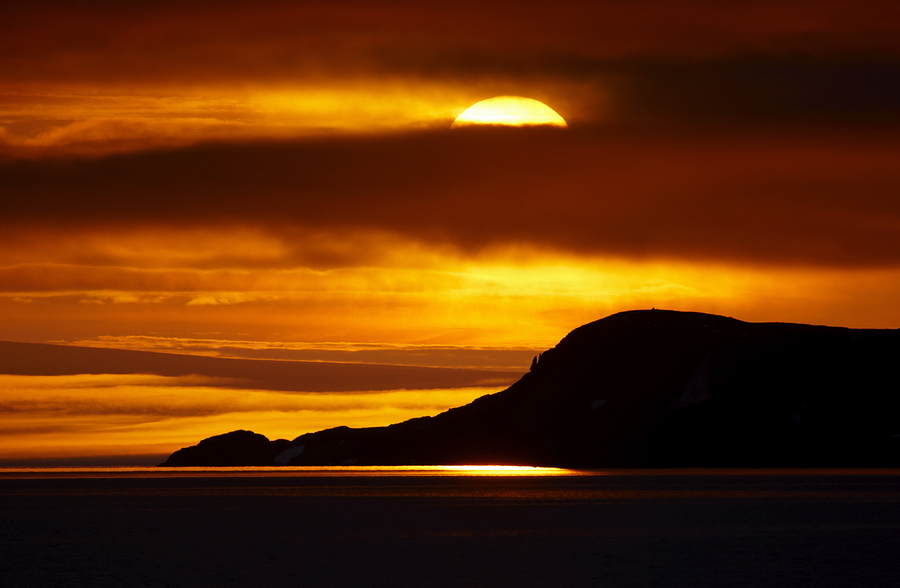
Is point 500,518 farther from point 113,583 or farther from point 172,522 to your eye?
point 113,583

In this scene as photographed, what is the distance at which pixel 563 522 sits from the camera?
126 meters

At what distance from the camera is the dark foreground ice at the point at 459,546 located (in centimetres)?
7250

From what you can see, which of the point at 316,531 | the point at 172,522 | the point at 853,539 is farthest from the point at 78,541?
→ the point at 853,539

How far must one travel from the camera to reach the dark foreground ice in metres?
72.5

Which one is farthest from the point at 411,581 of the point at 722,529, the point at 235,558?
the point at 722,529

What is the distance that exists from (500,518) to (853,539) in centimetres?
4326

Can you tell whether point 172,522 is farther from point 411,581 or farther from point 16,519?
point 411,581

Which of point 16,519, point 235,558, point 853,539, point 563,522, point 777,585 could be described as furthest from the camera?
point 16,519

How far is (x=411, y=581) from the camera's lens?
7006cm

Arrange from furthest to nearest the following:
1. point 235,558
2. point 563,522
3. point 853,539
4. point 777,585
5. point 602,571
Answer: point 563,522 → point 853,539 → point 235,558 → point 602,571 → point 777,585

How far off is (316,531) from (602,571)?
43137 mm

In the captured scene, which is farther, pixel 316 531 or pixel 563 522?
pixel 563 522

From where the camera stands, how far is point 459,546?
9425cm

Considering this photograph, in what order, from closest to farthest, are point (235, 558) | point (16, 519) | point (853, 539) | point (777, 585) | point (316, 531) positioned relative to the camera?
point (777, 585), point (235, 558), point (853, 539), point (316, 531), point (16, 519)
